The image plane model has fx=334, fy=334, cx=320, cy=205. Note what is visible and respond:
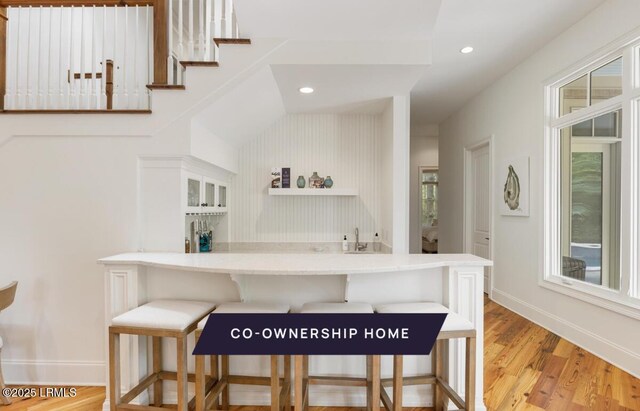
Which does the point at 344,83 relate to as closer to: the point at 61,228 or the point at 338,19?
the point at 338,19

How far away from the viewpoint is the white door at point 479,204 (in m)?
4.73

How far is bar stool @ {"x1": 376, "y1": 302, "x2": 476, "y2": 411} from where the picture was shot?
1.76 meters

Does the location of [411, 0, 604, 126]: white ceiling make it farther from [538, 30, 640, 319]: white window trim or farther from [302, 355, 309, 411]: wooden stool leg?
[302, 355, 309, 411]: wooden stool leg

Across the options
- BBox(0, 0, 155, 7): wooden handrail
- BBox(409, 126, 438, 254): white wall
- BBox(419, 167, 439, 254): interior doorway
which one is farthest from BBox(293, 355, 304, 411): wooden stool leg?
BBox(419, 167, 439, 254): interior doorway

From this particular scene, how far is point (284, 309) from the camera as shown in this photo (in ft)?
6.43

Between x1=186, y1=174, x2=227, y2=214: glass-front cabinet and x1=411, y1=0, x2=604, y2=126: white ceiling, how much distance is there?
2.55m

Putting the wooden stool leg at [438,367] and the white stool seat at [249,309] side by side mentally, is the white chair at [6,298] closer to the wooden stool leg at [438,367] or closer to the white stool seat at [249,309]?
the white stool seat at [249,309]

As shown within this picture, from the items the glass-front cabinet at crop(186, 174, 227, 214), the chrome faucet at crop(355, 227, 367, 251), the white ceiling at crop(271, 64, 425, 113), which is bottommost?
the chrome faucet at crop(355, 227, 367, 251)

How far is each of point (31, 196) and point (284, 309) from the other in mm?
2111

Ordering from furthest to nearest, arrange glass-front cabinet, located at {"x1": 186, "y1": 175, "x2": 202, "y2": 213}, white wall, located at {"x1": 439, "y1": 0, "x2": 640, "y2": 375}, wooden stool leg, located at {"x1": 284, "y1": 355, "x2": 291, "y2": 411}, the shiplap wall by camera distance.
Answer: the shiplap wall
glass-front cabinet, located at {"x1": 186, "y1": 175, "x2": 202, "y2": 213}
white wall, located at {"x1": 439, "y1": 0, "x2": 640, "y2": 375}
wooden stool leg, located at {"x1": 284, "y1": 355, "x2": 291, "y2": 411}

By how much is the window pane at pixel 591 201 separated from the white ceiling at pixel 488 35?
0.95 meters

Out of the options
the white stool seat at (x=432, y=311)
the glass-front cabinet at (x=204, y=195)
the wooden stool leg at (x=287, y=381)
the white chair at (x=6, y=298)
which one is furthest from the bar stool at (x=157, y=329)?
the white stool seat at (x=432, y=311)

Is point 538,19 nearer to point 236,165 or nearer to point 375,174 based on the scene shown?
point 375,174

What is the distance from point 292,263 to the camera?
1984 millimetres
